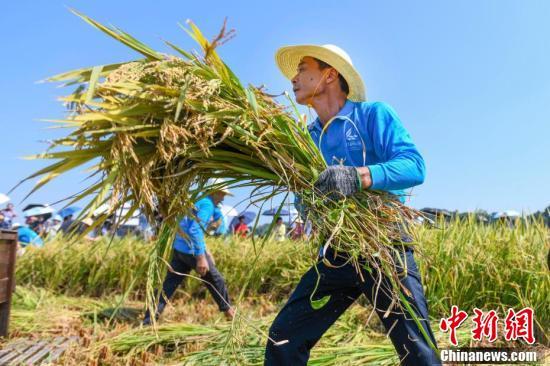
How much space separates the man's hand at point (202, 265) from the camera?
14.0ft

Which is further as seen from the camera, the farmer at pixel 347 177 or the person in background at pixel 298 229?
the person in background at pixel 298 229

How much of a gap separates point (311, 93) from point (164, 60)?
0.81 m

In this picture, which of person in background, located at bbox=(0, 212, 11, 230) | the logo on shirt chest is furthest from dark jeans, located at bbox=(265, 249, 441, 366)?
person in background, located at bbox=(0, 212, 11, 230)

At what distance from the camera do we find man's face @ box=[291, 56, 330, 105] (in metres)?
2.33

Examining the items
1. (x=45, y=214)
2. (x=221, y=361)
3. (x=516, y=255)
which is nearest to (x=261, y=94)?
(x=221, y=361)

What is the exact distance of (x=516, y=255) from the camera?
13.2 feet

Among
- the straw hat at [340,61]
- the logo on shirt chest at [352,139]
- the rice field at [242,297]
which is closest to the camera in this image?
the logo on shirt chest at [352,139]

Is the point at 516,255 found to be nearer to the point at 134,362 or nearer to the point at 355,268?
the point at 355,268

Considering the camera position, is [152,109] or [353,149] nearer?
[152,109]

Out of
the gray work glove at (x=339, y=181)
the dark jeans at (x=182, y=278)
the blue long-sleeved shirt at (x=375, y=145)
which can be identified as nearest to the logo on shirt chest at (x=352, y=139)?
the blue long-sleeved shirt at (x=375, y=145)

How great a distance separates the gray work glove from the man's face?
1.82 feet

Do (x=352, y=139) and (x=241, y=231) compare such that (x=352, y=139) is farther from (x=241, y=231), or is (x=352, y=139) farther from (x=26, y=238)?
(x=26, y=238)

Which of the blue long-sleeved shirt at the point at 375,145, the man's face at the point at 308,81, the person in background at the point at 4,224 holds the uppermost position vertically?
the man's face at the point at 308,81

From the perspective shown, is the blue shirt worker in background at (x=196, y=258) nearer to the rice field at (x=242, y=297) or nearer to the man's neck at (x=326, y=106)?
the rice field at (x=242, y=297)
